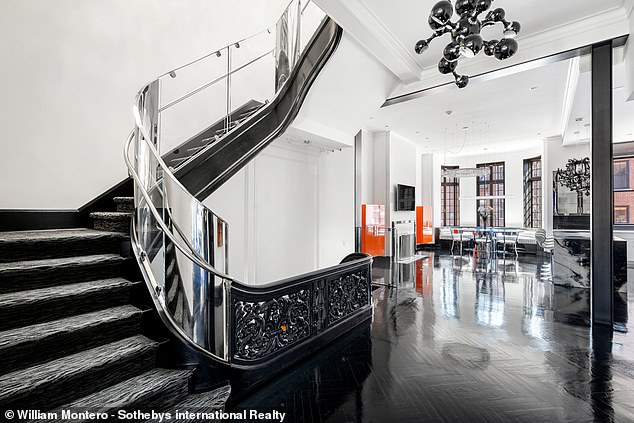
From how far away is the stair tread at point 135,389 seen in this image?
6.00 ft

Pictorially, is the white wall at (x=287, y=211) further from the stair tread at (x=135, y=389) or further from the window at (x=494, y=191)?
the window at (x=494, y=191)

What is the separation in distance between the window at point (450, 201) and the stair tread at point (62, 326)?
14.0 meters

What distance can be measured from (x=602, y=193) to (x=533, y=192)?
9.58 metres

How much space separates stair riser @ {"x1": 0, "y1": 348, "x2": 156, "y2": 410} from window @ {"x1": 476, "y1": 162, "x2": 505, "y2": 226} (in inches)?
549

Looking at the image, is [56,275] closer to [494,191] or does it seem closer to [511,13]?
[511,13]

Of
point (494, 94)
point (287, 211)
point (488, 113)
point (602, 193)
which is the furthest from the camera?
point (488, 113)

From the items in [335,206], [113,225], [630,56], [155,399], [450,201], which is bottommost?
[155,399]

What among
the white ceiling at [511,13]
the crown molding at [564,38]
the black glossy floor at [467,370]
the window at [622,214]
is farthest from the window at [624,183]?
the white ceiling at [511,13]

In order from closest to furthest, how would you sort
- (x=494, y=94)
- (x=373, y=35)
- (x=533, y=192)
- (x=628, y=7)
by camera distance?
1. (x=628, y=7)
2. (x=373, y=35)
3. (x=494, y=94)
4. (x=533, y=192)

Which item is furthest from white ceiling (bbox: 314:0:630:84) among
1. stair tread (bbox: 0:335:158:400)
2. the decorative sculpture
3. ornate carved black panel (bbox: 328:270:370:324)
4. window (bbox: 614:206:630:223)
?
window (bbox: 614:206:630:223)

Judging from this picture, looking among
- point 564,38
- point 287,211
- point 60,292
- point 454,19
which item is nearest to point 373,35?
point 454,19

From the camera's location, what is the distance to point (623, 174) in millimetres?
9711

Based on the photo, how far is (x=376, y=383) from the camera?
9.29 feet

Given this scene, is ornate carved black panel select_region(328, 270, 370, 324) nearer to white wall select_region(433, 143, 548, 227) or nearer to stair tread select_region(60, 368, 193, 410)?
stair tread select_region(60, 368, 193, 410)
